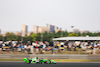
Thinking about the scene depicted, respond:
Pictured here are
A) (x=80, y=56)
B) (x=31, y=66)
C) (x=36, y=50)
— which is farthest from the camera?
(x=36, y=50)

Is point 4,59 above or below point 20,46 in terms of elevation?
below

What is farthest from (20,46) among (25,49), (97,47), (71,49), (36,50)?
(97,47)

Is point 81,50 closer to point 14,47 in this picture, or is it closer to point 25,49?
point 25,49

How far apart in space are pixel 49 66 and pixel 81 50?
6.81 meters

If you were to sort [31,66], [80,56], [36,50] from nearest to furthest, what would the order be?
[31,66] → [80,56] → [36,50]

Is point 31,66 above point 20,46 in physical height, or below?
below

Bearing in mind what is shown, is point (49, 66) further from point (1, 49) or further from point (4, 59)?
point (1, 49)

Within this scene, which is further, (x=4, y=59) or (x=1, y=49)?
(x=1, y=49)

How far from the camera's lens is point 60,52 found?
18.2 meters

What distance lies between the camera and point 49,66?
12.6m

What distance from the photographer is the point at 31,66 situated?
12.5m

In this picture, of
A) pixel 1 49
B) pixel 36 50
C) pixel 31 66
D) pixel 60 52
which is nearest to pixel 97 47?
pixel 60 52

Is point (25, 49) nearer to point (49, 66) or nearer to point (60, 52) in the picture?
point (60, 52)

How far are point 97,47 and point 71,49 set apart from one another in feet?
9.28
